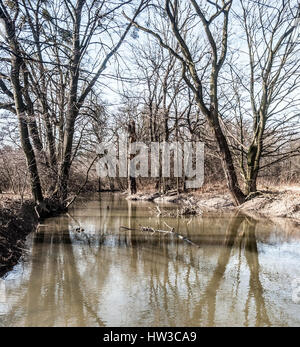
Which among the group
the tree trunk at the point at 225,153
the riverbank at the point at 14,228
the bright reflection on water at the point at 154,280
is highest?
the tree trunk at the point at 225,153

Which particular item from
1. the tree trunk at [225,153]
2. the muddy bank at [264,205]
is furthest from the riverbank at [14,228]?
the tree trunk at [225,153]

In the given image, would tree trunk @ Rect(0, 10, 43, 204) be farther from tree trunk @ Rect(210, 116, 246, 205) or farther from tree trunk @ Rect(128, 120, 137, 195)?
tree trunk @ Rect(128, 120, 137, 195)

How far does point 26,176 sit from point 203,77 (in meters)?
12.2

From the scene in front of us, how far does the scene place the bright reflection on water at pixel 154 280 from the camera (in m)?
3.96

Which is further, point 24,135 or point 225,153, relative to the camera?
point 225,153


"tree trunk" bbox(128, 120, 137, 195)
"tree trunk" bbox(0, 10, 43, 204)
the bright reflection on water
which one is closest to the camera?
the bright reflection on water

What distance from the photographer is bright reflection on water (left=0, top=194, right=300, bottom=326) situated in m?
3.96

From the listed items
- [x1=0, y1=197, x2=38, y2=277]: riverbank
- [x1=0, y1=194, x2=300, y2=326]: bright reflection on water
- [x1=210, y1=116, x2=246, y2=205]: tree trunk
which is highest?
[x1=210, y1=116, x2=246, y2=205]: tree trunk

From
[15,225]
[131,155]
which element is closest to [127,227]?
[15,225]

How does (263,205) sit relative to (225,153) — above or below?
below

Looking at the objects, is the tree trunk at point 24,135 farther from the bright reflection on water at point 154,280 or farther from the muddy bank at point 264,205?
the muddy bank at point 264,205

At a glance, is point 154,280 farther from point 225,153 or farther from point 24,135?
point 225,153

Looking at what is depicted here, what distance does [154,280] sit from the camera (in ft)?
17.4

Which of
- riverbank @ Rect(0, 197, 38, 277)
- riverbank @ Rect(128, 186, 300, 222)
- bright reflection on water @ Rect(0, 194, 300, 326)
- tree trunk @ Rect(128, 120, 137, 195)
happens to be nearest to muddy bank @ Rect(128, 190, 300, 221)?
riverbank @ Rect(128, 186, 300, 222)
